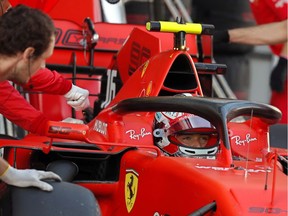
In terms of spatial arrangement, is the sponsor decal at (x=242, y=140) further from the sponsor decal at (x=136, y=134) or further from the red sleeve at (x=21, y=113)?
the red sleeve at (x=21, y=113)

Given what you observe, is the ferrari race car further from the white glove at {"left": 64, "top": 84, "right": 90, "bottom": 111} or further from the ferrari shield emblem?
the white glove at {"left": 64, "top": 84, "right": 90, "bottom": 111}

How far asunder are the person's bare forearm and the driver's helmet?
2.72m

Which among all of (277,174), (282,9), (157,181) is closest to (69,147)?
(157,181)

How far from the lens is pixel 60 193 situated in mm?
4578

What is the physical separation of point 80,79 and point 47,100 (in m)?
0.32

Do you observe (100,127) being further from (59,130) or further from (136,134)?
(59,130)

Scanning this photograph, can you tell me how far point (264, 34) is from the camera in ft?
26.1

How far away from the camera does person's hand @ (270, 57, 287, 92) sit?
26.2 ft

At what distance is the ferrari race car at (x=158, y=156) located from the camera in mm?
4508

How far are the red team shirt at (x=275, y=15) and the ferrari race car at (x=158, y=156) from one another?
2012 mm

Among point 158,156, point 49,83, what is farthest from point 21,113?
point 158,156

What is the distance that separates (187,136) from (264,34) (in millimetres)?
2926

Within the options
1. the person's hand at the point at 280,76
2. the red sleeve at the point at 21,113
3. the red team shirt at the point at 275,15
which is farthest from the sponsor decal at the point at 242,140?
the person's hand at the point at 280,76

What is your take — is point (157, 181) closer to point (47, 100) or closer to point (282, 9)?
point (47, 100)
